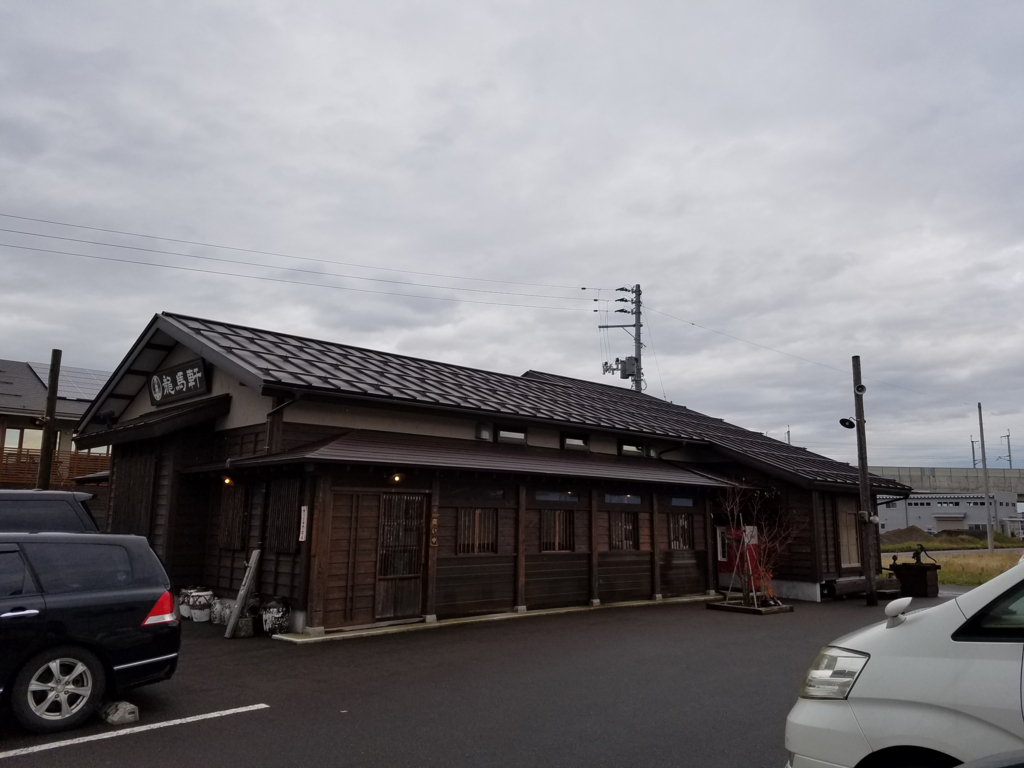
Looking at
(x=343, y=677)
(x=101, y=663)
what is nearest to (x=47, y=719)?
(x=101, y=663)

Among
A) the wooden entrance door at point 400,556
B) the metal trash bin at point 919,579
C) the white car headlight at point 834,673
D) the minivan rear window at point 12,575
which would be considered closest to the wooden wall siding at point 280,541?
the wooden entrance door at point 400,556

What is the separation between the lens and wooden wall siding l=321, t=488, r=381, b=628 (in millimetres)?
11336

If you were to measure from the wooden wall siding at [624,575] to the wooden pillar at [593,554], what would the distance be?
0.20 m

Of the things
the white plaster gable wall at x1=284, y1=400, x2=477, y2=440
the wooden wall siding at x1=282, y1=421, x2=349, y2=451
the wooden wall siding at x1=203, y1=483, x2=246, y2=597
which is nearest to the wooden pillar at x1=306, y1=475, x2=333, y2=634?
the wooden wall siding at x1=282, y1=421, x2=349, y2=451

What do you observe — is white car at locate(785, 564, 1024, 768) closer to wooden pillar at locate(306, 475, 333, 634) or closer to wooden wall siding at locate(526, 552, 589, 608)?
wooden pillar at locate(306, 475, 333, 634)

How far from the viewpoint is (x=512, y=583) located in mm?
13867

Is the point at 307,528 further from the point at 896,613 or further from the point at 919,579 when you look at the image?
the point at 919,579

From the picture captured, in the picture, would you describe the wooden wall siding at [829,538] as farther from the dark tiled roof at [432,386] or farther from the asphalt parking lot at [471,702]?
the asphalt parking lot at [471,702]

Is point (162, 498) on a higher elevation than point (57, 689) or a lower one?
higher

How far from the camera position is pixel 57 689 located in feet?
19.8

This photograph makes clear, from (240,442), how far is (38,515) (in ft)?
15.4

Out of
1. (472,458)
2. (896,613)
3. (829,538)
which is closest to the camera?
(896,613)

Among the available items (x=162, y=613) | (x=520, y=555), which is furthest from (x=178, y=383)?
(x=162, y=613)

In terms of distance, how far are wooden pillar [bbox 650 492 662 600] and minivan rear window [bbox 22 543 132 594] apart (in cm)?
1207
